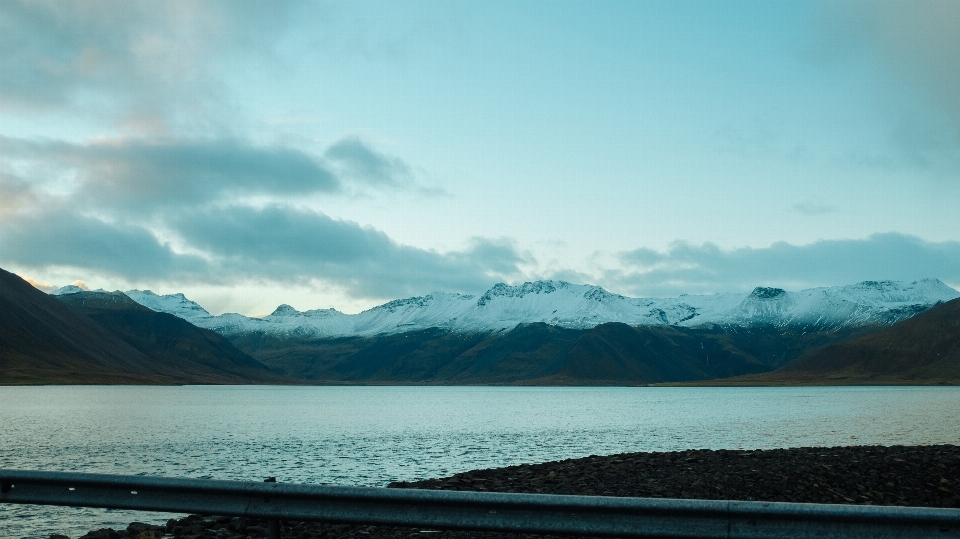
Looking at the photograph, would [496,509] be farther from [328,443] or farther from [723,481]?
[328,443]

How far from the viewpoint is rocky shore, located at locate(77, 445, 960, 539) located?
67.8 feet

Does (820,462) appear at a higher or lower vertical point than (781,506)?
lower

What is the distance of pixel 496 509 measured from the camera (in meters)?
7.34

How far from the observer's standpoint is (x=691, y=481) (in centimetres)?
2886

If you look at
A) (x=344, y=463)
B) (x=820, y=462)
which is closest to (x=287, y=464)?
(x=344, y=463)

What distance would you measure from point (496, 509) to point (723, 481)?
22992mm

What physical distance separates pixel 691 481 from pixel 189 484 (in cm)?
2362

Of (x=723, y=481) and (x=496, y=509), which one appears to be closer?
(x=496, y=509)

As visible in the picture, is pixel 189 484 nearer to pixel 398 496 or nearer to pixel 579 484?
pixel 398 496

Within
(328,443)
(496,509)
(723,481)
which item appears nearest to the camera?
(496,509)

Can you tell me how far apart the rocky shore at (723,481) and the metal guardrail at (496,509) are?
33.1 feet

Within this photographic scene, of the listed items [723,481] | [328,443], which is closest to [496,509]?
[723,481]

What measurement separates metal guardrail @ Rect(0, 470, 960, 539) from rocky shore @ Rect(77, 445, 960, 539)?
10104 millimetres

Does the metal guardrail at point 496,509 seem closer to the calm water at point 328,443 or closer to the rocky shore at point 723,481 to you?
the rocky shore at point 723,481
